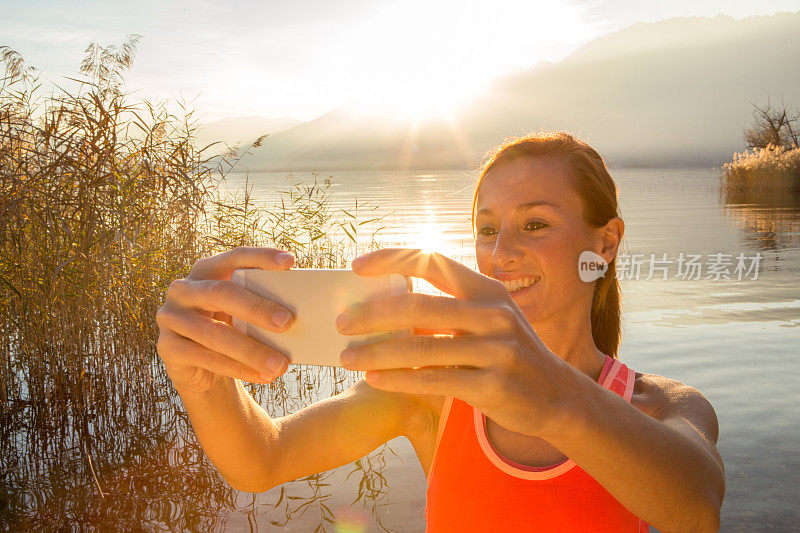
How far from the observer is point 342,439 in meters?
2.05

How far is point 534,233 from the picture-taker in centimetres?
217

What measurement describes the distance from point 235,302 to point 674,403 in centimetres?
146

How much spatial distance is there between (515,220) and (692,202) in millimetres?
36117

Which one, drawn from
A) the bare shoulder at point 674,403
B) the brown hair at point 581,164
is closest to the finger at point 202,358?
the bare shoulder at point 674,403

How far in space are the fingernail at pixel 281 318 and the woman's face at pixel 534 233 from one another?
47.2 inches

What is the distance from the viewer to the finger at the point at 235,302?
1082 millimetres

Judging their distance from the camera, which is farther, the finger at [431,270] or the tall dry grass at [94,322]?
the tall dry grass at [94,322]

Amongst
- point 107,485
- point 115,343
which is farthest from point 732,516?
point 115,343

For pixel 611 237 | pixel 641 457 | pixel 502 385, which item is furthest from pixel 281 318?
pixel 611 237

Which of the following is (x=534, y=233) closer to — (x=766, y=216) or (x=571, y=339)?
(x=571, y=339)

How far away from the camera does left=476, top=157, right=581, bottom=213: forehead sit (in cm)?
220

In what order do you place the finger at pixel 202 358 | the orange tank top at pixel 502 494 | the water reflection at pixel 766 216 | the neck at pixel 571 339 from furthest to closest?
the water reflection at pixel 766 216
the neck at pixel 571 339
the orange tank top at pixel 502 494
the finger at pixel 202 358

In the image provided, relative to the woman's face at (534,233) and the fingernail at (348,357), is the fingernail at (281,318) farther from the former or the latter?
the woman's face at (534,233)

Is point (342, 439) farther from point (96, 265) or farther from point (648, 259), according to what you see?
point (648, 259)
